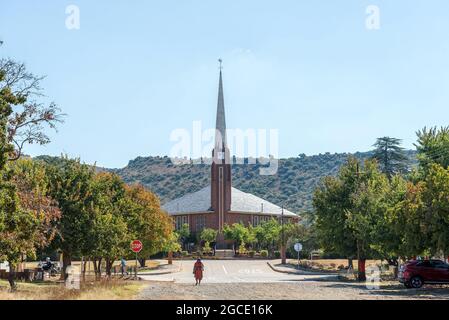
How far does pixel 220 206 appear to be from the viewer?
125062 mm

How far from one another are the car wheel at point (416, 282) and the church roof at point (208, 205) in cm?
9181

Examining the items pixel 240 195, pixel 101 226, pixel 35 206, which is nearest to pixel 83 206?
pixel 101 226

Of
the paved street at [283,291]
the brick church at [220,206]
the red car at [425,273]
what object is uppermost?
the brick church at [220,206]

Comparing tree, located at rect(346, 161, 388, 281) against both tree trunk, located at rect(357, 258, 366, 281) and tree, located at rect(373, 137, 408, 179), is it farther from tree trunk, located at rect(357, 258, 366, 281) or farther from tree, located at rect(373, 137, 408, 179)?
tree, located at rect(373, 137, 408, 179)

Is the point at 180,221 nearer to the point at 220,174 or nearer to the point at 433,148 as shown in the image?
the point at 220,174

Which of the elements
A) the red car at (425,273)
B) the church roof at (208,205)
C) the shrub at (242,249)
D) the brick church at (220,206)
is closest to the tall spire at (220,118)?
the brick church at (220,206)

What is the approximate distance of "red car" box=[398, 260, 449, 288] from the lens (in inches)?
1368

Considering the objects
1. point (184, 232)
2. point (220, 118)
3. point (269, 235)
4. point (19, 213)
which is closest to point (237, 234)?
point (269, 235)

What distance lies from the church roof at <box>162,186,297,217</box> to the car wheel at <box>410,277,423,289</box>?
301 feet

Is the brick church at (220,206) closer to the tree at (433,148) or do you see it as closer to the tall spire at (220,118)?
the tall spire at (220,118)

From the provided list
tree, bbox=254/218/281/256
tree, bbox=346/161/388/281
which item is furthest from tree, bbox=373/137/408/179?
tree, bbox=346/161/388/281

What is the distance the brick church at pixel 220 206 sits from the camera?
412ft

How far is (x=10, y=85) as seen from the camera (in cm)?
2583
